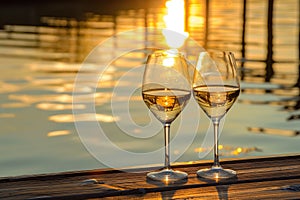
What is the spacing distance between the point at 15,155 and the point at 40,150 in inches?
14.0

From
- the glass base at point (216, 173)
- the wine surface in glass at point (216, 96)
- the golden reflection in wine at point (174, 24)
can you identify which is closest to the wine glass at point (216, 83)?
the wine surface in glass at point (216, 96)

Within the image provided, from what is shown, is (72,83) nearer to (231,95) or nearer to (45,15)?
(231,95)

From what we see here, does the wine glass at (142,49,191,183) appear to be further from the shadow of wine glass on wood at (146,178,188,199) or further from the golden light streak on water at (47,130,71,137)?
the golden light streak on water at (47,130,71,137)

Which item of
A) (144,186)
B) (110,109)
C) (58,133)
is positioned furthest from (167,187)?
(110,109)

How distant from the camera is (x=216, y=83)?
9.11 feet

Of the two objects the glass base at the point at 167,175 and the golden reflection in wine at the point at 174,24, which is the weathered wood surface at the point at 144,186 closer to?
the glass base at the point at 167,175

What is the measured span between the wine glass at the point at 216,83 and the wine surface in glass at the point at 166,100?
71 millimetres

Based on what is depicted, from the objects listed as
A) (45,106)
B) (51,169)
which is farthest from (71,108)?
(51,169)

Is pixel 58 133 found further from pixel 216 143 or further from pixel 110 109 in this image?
pixel 216 143

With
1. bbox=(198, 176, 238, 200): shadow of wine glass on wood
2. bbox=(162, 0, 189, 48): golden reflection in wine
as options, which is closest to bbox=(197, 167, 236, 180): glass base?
bbox=(198, 176, 238, 200): shadow of wine glass on wood

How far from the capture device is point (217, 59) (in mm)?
2793

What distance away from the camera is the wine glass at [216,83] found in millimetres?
2738

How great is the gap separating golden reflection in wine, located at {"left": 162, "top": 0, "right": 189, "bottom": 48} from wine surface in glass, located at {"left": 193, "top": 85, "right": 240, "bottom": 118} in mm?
17442

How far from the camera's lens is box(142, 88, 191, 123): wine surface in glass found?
2.70m
